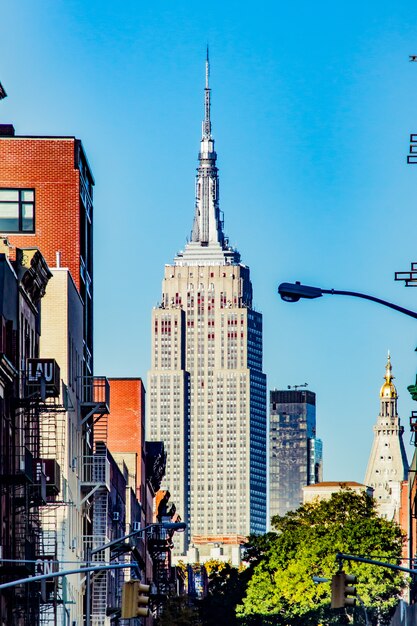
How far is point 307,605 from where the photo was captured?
134750mm

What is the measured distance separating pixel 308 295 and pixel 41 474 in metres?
33.2

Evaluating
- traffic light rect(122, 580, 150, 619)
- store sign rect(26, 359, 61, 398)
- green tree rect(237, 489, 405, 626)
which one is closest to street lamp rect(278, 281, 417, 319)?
traffic light rect(122, 580, 150, 619)

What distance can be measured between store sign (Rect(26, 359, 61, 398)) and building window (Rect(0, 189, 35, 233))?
65.3ft

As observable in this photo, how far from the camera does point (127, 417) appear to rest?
139 m

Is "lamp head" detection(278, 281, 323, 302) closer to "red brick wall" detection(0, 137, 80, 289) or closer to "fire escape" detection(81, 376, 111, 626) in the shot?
"fire escape" detection(81, 376, 111, 626)

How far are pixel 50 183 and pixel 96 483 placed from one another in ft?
41.2

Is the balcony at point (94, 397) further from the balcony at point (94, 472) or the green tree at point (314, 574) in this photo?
the green tree at point (314, 574)

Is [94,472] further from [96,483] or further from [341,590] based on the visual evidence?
[341,590]

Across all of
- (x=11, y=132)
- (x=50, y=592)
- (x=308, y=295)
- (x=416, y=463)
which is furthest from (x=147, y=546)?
(x=308, y=295)

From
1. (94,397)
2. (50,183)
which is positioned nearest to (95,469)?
(94,397)

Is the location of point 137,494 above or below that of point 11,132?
below

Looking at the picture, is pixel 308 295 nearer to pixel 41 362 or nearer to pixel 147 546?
pixel 41 362

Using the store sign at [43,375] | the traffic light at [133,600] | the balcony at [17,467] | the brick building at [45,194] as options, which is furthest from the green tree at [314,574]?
the traffic light at [133,600]

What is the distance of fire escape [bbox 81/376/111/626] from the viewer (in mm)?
90875
